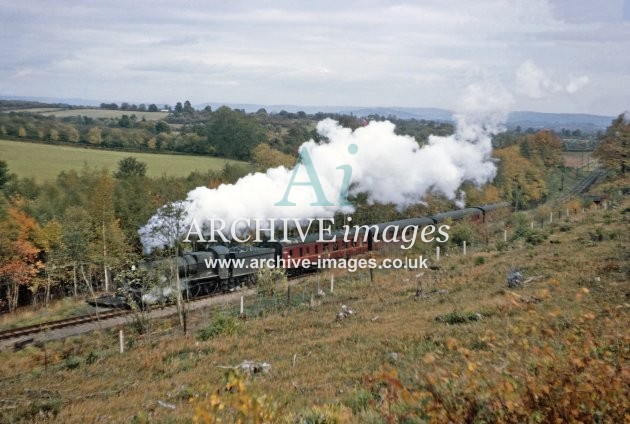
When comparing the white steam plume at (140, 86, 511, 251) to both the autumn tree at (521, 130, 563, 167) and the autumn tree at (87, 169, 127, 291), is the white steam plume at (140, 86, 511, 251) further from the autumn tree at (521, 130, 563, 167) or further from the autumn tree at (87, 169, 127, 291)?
the autumn tree at (521, 130, 563, 167)

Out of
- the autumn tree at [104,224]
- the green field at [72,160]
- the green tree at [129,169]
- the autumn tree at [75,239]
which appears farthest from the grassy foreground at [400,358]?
the green field at [72,160]

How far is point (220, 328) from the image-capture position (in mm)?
17547

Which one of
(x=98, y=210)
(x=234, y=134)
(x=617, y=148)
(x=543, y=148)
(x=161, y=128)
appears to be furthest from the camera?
(x=161, y=128)

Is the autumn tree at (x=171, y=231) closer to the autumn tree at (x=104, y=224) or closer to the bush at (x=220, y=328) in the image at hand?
the bush at (x=220, y=328)

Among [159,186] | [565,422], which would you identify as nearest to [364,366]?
[565,422]

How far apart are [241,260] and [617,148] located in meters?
39.9

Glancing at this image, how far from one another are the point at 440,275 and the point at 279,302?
7220 mm

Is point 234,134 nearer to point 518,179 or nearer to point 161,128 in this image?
point 161,128

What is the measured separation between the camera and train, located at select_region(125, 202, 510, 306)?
21594 millimetres

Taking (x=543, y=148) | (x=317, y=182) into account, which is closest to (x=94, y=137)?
(x=317, y=182)

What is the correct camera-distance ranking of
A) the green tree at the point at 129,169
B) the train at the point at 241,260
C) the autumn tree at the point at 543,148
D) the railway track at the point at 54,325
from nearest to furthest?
the railway track at the point at 54,325 < the train at the point at 241,260 < the green tree at the point at 129,169 < the autumn tree at the point at 543,148

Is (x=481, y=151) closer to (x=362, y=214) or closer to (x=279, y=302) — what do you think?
(x=362, y=214)

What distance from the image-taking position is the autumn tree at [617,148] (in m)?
49.1

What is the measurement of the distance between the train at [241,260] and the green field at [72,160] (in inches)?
952
